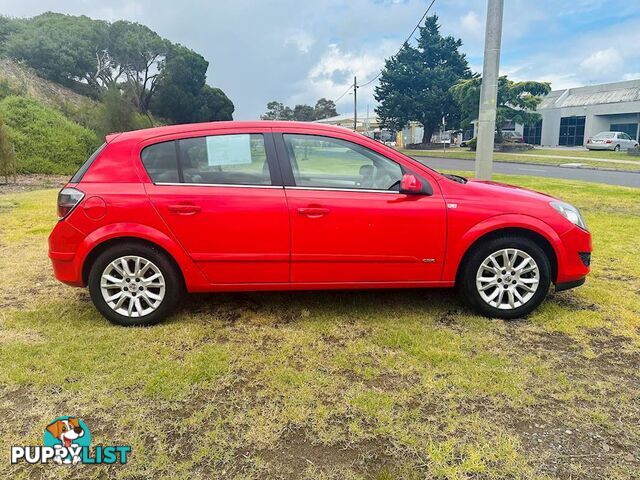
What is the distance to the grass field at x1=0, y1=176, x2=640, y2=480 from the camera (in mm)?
2295

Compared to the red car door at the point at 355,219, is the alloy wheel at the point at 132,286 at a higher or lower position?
lower

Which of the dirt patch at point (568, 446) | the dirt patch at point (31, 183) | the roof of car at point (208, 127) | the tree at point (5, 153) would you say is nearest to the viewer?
the dirt patch at point (568, 446)

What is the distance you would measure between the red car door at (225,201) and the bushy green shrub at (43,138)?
1610 cm

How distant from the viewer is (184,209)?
3.61 metres

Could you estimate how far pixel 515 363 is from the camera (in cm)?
319

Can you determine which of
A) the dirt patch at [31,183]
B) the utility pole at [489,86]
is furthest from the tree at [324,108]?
the utility pole at [489,86]

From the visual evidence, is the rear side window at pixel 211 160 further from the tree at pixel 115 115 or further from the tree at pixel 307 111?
the tree at pixel 307 111

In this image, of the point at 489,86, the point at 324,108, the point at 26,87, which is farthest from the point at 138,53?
the point at 324,108

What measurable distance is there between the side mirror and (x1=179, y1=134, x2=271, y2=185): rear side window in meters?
1.06

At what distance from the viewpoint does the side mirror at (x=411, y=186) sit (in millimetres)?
3658

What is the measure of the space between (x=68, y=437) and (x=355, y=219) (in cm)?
234

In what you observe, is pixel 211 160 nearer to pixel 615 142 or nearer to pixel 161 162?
pixel 161 162

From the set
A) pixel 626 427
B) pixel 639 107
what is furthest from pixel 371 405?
pixel 639 107

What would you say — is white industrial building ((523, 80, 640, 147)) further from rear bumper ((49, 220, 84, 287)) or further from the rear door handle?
rear bumper ((49, 220, 84, 287))
